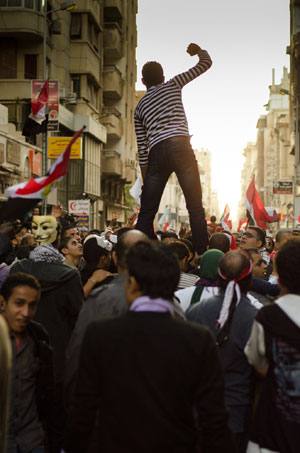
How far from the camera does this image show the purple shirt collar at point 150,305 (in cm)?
343

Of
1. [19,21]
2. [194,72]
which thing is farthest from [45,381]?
[19,21]

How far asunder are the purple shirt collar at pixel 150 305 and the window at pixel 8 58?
1426 inches

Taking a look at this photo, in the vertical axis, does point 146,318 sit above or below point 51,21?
below

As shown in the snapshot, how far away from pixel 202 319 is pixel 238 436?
740mm

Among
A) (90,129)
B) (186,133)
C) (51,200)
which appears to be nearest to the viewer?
(186,133)

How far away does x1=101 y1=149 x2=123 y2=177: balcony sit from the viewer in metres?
51.0

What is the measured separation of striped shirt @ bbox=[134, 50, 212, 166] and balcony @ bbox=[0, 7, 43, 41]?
3109cm

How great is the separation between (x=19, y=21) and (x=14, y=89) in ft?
10.5

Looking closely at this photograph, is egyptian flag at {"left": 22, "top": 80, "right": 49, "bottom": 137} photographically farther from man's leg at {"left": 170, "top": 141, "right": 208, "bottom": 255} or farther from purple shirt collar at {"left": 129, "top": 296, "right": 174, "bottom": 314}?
purple shirt collar at {"left": 129, "top": 296, "right": 174, "bottom": 314}

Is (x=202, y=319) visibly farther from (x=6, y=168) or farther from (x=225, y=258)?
(x=6, y=168)

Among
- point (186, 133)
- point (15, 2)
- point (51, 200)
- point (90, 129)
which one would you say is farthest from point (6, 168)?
point (186, 133)

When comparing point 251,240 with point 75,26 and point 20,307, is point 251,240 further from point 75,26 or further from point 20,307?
point 75,26

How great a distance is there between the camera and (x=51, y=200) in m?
36.3

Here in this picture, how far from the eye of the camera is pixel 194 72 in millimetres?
7098
